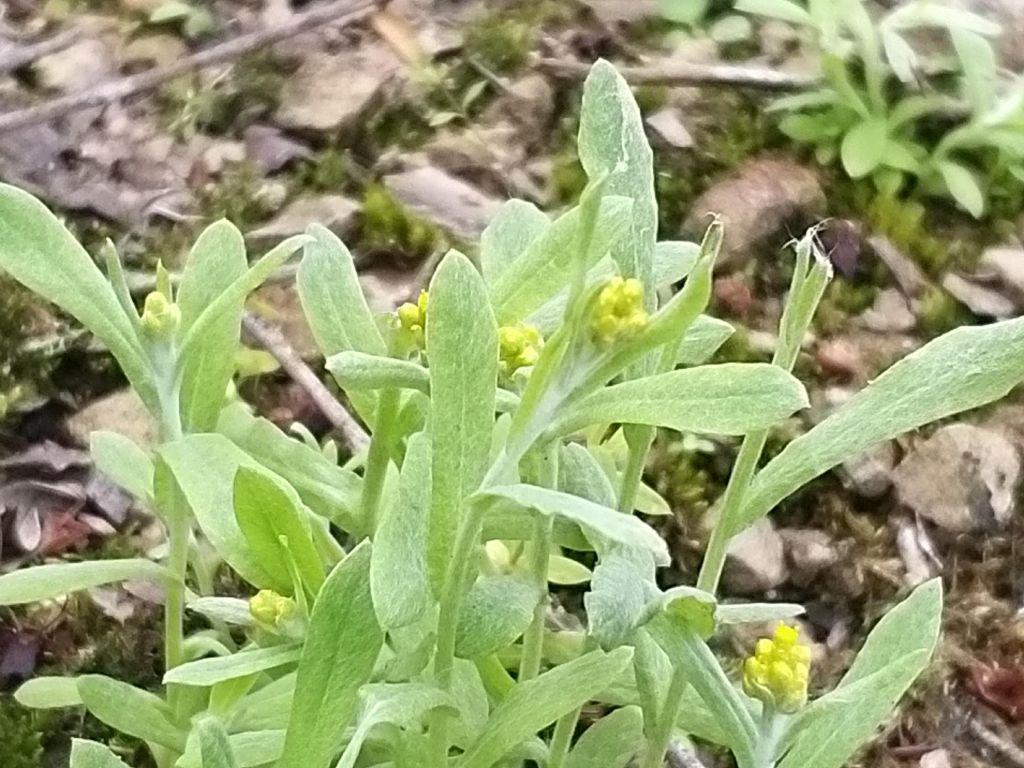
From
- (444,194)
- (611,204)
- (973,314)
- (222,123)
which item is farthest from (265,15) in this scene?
(611,204)

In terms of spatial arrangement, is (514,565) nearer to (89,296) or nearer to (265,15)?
(89,296)

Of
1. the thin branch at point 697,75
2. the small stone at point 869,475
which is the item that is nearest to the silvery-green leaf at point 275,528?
the small stone at point 869,475

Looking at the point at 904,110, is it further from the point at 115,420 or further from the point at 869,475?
the point at 115,420

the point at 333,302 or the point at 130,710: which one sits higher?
the point at 333,302

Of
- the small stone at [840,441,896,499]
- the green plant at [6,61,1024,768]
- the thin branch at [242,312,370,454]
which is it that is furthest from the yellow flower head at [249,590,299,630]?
the small stone at [840,441,896,499]

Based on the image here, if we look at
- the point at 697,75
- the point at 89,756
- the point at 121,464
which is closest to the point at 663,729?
the point at 89,756

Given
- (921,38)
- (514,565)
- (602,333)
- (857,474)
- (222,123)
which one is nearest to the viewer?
(602,333)
